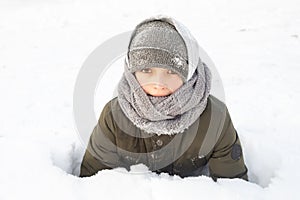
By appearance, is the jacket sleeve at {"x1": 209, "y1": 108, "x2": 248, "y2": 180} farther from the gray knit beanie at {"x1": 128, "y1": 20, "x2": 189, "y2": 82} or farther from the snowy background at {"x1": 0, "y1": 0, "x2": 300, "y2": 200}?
the gray knit beanie at {"x1": 128, "y1": 20, "x2": 189, "y2": 82}

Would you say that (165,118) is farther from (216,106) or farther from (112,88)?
(112,88)

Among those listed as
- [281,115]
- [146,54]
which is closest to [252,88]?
[281,115]

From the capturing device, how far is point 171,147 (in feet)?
4.23

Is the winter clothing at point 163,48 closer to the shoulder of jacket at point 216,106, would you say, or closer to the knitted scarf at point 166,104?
the knitted scarf at point 166,104

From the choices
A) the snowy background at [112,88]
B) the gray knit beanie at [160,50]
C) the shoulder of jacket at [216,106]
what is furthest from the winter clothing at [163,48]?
the snowy background at [112,88]

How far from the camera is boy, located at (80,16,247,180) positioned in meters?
1.11

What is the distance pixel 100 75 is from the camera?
201cm

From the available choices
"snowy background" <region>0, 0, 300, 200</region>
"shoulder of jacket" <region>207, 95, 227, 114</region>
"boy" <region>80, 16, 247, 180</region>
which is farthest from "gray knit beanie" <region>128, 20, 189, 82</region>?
"snowy background" <region>0, 0, 300, 200</region>

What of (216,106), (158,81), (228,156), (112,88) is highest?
(158,81)

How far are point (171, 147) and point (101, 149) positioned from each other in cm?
21

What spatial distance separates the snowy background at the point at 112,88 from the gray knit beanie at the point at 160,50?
1.03 feet

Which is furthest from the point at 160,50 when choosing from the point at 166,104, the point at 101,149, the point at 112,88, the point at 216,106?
the point at 112,88

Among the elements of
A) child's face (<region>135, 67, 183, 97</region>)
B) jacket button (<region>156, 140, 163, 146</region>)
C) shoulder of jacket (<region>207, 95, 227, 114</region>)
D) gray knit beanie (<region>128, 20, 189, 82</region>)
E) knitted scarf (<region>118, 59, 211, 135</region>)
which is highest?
gray knit beanie (<region>128, 20, 189, 82</region>)

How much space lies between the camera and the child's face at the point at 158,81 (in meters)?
1.11
